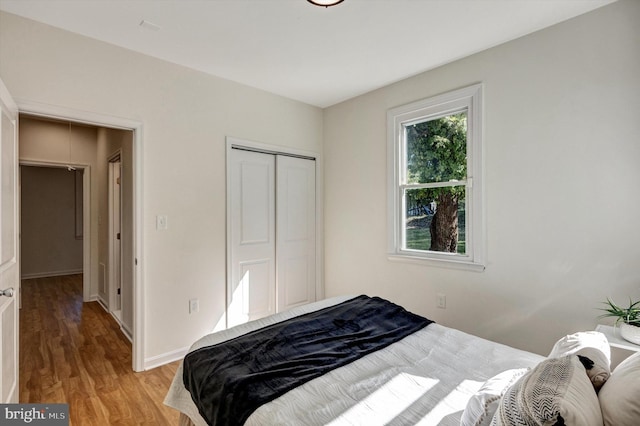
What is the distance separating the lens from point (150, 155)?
2.70 metres

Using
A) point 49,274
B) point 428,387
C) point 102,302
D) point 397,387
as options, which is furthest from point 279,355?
point 49,274

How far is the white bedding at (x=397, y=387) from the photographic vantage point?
1.16 metres

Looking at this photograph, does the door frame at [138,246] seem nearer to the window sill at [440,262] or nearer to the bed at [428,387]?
the bed at [428,387]

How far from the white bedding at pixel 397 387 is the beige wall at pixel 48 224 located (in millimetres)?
6645

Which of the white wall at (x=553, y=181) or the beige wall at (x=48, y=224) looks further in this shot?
the beige wall at (x=48, y=224)

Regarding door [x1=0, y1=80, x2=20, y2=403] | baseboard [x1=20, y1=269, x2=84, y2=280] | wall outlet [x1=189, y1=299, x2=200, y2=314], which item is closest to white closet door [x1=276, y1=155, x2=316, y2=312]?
wall outlet [x1=189, y1=299, x2=200, y2=314]

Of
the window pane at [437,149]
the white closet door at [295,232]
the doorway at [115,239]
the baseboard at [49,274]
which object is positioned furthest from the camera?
the baseboard at [49,274]

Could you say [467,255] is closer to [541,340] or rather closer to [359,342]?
[541,340]

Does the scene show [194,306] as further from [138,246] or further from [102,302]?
[102,302]

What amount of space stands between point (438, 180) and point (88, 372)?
342 centimetres

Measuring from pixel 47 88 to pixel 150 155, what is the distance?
0.77m

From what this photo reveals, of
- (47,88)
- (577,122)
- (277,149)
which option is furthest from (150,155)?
(577,122)

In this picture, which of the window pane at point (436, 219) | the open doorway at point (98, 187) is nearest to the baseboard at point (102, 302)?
the open doorway at point (98, 187)

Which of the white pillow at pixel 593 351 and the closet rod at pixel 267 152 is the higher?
the closet rod at pixel 267 152
